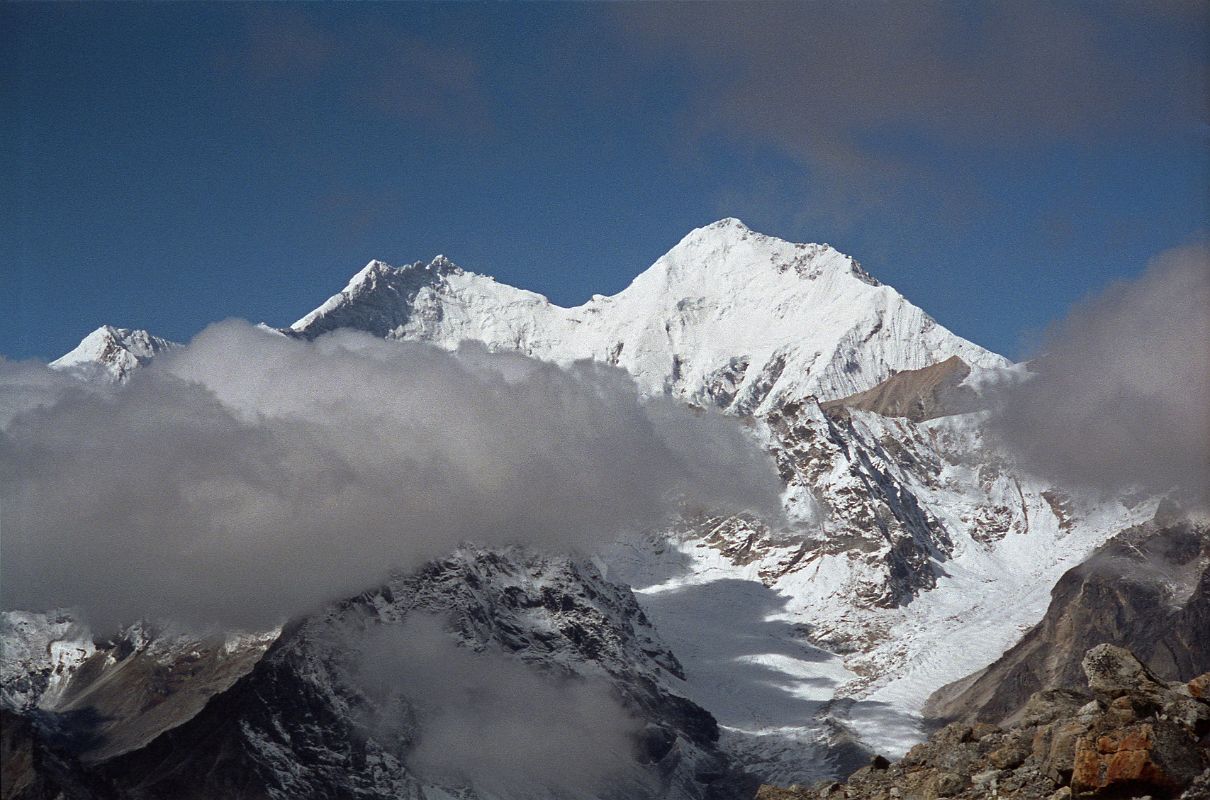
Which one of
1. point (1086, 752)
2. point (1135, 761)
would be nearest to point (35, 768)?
point (1086, 752)

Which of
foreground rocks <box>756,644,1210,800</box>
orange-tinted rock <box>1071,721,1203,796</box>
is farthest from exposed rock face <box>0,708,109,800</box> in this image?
orange-tinted rock <box>1071,721,1203,796</box>

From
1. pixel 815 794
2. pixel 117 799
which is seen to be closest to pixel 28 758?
pixel 117 799

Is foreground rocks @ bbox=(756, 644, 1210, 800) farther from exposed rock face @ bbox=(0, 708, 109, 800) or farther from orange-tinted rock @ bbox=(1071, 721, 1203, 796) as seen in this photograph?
exposed rock face @ bbox=(0, 708, 109, 800)

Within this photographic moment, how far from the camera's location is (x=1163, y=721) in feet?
174

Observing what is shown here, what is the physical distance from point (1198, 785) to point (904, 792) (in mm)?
13218

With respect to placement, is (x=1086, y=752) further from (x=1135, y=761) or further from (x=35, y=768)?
(x=35, y=768)

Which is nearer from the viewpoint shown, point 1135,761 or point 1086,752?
point 1135,761

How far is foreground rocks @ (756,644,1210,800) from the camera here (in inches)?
1996

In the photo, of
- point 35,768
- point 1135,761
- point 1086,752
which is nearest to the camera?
point 1135,761

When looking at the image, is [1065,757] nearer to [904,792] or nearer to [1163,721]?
[1163,721]

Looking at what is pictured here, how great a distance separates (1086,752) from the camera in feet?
169

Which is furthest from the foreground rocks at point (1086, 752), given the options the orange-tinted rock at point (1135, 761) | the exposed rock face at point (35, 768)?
the exposed rock face at point (35, 768)

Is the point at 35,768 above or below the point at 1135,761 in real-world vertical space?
above

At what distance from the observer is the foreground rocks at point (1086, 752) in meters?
50.7
